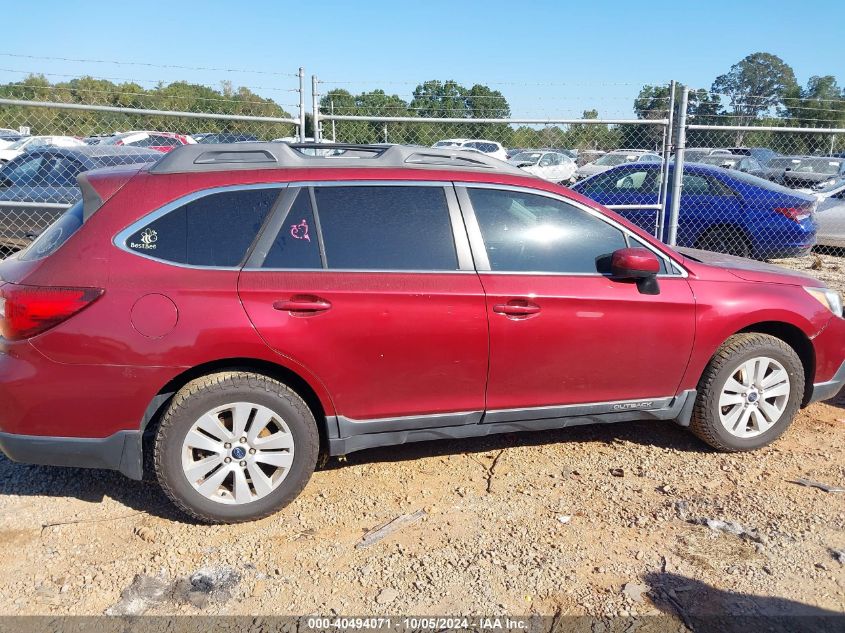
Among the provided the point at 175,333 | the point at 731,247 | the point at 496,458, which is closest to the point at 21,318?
the point at 175,333

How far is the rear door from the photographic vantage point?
10.8 ft

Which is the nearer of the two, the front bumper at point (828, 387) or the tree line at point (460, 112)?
the front bumper at point (828, 387)

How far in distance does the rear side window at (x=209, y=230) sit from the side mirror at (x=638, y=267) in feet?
5.97

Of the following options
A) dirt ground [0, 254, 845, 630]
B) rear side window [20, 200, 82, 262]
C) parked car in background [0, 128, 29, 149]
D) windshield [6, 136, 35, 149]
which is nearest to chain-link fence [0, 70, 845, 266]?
rear side window [20, 200, 82, 262]

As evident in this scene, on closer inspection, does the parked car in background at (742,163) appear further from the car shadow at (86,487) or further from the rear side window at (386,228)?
the car shadow at (86,487)

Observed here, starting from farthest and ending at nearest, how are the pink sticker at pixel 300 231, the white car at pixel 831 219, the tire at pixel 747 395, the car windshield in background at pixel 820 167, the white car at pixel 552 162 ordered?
the white car at pixel 552 162 < the car windshield in background at pixel 820 167 < the white car at pixel 831 219 < the tire at pixel 747 395 < the pink sticker at pixel 300 231

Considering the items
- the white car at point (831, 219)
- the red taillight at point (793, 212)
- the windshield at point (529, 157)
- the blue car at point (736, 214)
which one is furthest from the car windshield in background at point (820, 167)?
the windshield at point (529, 157)

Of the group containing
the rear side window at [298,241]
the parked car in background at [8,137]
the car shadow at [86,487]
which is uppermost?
the parked car in background at [8,137]

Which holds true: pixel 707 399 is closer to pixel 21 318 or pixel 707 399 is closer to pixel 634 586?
pixel 634 586

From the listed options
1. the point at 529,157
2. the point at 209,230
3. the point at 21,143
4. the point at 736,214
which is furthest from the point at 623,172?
the point at 21,143

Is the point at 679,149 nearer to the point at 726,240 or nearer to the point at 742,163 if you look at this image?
the point at 726,240

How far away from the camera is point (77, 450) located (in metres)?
3.17

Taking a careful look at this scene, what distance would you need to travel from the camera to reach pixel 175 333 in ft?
10.2

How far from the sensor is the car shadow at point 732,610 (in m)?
2.69
